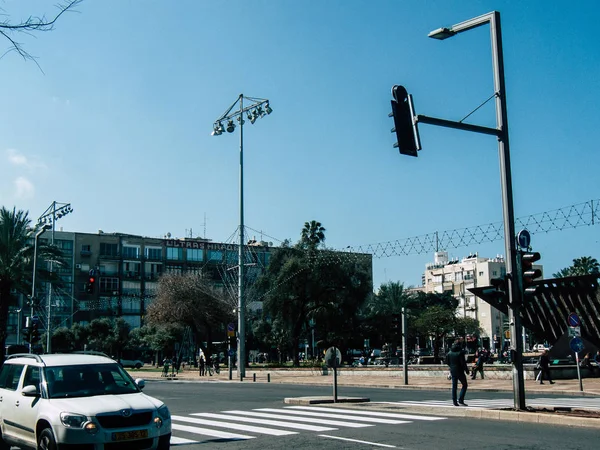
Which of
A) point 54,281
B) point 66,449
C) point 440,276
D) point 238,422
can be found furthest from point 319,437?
point 440,276

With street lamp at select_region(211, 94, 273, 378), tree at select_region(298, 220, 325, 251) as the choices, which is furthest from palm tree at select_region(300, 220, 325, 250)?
street lamp at select_region(211, 94, 273, 378)

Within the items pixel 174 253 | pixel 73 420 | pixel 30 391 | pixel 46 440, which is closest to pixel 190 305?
pixel 174 253

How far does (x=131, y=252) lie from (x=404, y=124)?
9394 centimetres

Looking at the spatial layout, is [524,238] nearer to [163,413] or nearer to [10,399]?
[163,413]

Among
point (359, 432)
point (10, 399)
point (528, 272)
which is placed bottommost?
point (359, 432)

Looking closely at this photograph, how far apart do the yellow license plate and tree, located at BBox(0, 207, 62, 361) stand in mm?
31129

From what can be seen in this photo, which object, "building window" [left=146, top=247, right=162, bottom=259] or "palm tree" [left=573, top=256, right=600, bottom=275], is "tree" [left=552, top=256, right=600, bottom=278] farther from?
"building window" [left=146, top=247, right=162, bottom=259]

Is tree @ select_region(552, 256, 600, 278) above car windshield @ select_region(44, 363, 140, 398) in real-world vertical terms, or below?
above

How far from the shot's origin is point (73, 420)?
8.99 m

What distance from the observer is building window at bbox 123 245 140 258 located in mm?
102312

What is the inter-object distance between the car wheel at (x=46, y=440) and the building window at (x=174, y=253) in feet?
321

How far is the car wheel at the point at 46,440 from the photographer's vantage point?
909 cm

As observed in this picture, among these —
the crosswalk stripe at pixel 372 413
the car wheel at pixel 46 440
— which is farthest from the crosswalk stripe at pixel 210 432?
the crosswalk stripe at pixel 372 413

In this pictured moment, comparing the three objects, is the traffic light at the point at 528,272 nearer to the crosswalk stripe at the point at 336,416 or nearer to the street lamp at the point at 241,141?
the crosswalk stripe at the point at 336,416
